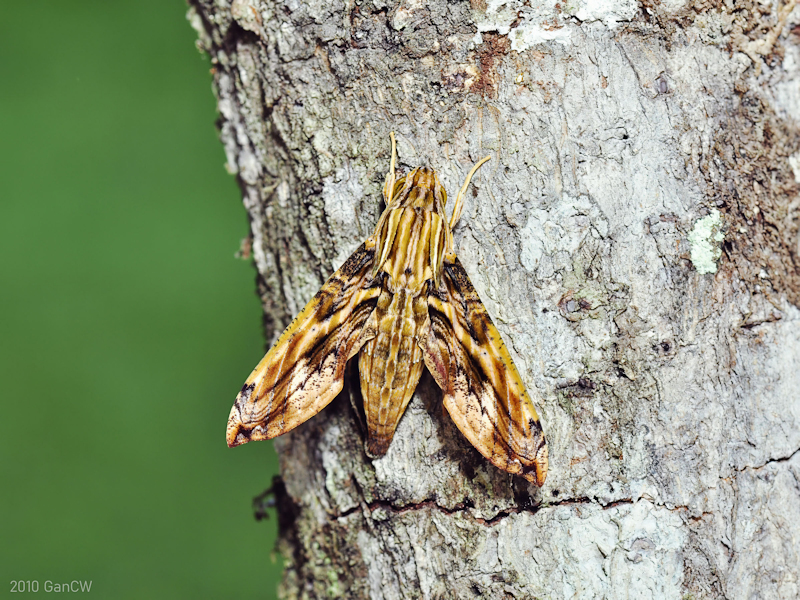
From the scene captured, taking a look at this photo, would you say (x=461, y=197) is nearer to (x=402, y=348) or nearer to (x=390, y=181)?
(x=390, y=181)

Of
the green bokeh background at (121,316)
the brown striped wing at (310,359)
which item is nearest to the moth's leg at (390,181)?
the brown striped wing at (310,359)

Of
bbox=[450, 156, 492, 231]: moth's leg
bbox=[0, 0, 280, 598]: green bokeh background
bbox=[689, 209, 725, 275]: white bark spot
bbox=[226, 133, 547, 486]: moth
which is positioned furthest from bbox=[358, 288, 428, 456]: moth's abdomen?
bbox=[0, 0, 280, 598]: green bokeh background

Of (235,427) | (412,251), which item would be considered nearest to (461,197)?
(412,251)

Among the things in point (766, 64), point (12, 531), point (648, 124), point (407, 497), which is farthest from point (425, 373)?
point (12, 531)

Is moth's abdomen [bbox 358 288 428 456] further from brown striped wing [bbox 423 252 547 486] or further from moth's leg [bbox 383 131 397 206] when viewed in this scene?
moth's leg [bbox 383 131 397 206]

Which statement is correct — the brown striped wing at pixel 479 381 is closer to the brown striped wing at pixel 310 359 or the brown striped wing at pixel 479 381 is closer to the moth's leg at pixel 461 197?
the moth's leg at pixel 461 197
